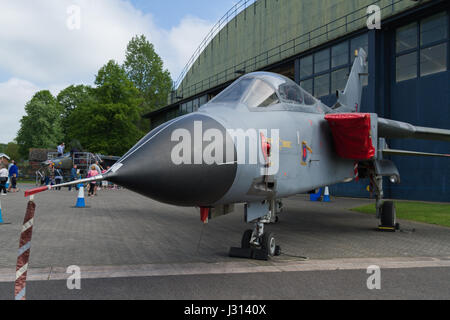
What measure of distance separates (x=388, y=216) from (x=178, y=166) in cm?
718

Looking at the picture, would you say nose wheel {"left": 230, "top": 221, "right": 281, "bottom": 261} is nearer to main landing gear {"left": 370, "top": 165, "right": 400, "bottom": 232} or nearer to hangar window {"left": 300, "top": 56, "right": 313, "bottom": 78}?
main landing gear {"left": 370, "top": 165, "right": 400, "bottom": 232}

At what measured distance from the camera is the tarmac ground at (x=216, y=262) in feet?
12.7

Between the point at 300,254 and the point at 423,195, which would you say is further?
the point at 423,195

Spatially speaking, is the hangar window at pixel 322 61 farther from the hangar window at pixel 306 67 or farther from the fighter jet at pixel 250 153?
the fighter jet at pixel 250 153

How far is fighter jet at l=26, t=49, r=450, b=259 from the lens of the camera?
11.1 ft

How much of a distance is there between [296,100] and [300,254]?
2.55 metres

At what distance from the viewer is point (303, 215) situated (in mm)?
12086

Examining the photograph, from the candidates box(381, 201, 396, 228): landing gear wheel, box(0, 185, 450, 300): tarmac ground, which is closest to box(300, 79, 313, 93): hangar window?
box(0, 185, 450, 300): tarmac ground

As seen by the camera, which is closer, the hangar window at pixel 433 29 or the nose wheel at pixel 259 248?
the nose wheel at pixel 259 248

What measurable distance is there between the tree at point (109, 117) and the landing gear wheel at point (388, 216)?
110ft

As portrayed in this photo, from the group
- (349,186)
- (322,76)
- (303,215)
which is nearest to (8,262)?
(303,215)

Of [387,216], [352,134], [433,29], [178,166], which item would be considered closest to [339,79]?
[433,29]

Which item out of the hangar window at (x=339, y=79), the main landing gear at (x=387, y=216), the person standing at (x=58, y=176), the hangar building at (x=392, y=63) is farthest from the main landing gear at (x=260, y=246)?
the person standing at (x=58, y=176)
